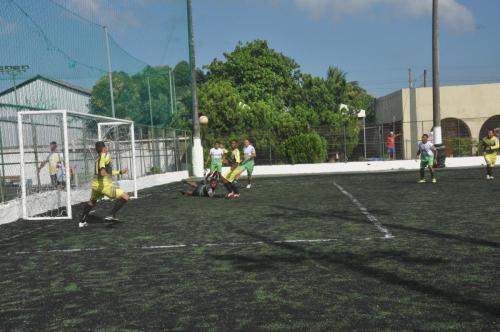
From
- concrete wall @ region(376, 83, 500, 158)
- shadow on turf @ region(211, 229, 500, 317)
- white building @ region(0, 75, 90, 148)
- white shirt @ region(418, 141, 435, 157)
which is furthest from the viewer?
concrete wall @ region(376, 83, 500, 158)

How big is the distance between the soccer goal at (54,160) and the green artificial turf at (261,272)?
2051 mm

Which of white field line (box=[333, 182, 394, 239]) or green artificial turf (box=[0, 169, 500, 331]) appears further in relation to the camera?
white field line (box=[333, 182, 394, 239])

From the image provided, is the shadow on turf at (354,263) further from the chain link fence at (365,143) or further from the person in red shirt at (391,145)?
the person in red shirt at (391,145)

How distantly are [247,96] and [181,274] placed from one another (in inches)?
1778

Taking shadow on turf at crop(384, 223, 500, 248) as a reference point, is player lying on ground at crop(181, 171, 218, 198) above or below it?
above

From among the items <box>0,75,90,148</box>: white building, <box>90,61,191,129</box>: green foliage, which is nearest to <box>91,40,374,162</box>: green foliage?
<box>90,61,191,129</box>: green foliage

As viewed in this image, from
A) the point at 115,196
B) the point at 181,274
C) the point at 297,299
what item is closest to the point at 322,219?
the point at 115,196

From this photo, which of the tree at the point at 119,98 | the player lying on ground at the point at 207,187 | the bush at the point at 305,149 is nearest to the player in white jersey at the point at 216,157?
the player lying on ground at the point at 207,187

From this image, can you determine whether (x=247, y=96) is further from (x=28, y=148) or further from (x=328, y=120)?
(x=28, y=148)

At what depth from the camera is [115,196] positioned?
36.4 ft

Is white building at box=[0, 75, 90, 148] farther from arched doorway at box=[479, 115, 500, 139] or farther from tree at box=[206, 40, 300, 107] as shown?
tree at box=[206, 40, 300, 107]

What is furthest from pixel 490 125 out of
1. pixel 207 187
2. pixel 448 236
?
pixel 448 236

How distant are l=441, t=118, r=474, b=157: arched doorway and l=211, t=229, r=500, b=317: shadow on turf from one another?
88.3 ft

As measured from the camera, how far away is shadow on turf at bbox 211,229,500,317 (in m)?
5.05
